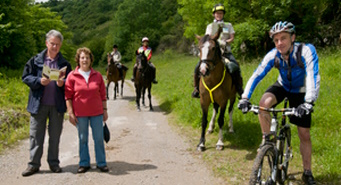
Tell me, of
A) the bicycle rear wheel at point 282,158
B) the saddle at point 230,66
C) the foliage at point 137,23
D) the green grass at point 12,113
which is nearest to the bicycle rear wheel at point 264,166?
the bicycle rear wheel at point 282,158

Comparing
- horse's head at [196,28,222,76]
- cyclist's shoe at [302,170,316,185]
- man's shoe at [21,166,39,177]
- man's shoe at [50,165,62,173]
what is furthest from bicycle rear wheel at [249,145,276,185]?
man's shoe at [21,166,39,177]

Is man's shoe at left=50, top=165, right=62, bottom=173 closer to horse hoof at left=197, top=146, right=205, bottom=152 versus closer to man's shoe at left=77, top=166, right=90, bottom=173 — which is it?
man's shoe at left=77, top=166, right=90, bottom=173

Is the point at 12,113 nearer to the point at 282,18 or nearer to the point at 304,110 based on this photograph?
the point at 304,110

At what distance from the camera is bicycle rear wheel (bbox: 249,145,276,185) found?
11.1ft

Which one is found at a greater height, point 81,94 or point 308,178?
point 81,94

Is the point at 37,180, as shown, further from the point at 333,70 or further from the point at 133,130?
the point at 333,70

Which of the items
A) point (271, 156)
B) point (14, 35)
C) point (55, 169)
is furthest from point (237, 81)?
point (14, 35)

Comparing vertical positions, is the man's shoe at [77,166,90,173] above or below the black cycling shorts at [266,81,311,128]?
below

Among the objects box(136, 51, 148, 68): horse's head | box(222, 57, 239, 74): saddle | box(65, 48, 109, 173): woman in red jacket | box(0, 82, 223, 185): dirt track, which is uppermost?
box(136, 51, 148, 68): horse's head

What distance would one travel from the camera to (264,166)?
3.54 metres

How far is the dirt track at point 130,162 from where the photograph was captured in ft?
16.4

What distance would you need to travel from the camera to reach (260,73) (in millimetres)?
4145

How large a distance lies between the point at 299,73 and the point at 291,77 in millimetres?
115

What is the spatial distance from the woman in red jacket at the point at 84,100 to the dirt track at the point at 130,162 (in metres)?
0.40
